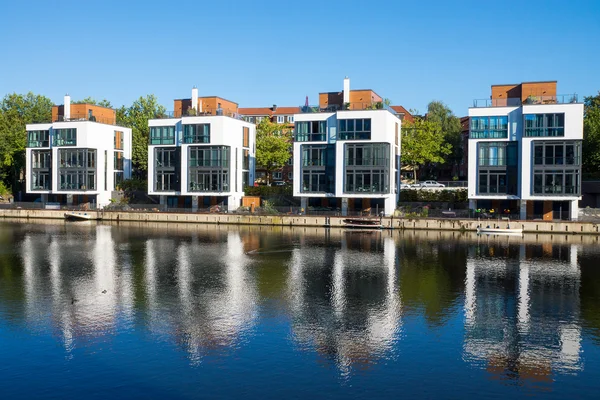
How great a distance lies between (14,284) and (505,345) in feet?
102

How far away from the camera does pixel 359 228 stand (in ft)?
246

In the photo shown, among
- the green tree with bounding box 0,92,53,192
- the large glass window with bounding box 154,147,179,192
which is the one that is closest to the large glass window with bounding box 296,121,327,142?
the large glass window with bounding box 154,147,179,192

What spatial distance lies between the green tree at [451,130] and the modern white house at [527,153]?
84.2 feet

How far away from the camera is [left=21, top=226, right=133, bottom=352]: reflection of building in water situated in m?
30.2

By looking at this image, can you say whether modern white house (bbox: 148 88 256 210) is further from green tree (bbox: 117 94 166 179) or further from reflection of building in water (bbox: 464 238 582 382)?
reflection of building in water (bbox: 464 238 582 382)

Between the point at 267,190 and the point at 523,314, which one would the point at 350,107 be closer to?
the point at 267,190

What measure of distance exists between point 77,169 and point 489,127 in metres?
60.7

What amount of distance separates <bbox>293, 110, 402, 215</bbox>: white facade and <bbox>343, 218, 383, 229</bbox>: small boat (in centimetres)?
337

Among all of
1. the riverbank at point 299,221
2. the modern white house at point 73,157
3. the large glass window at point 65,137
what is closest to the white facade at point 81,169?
the modern white house at point 73,157

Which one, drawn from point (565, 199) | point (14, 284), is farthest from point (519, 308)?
point (565, 199)

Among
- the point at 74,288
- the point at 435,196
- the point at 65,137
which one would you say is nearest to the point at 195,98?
the point at 65,137

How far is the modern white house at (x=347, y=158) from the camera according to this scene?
256ft

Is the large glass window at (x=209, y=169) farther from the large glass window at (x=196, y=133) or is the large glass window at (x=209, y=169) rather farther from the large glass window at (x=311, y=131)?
the large glass window at (x=311, y=131)

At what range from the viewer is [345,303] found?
35000mm
